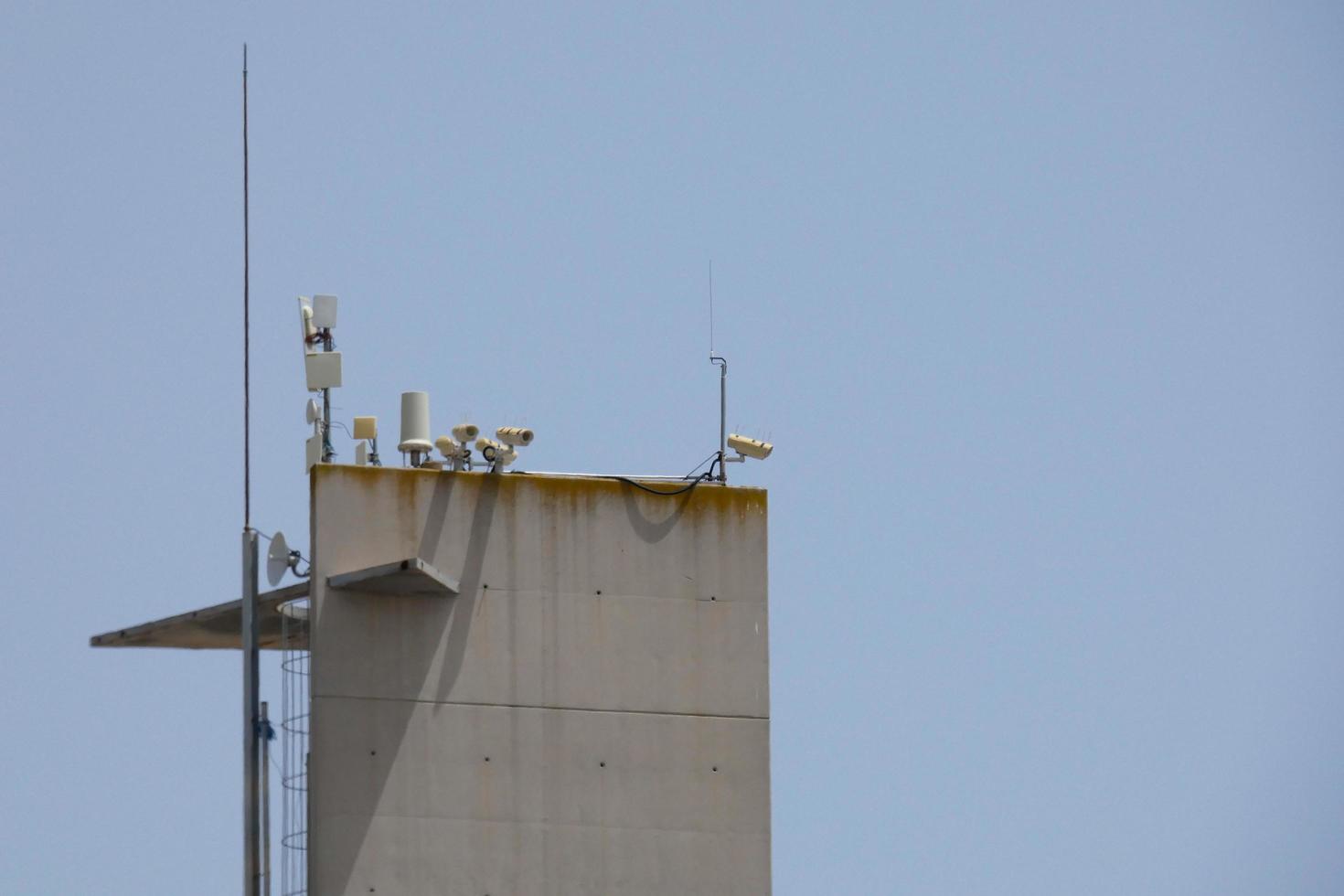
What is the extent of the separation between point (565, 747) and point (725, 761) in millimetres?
1931

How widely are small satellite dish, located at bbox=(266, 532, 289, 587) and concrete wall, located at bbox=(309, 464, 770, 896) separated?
2.52 ft

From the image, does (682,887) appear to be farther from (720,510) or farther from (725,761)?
(720,510)

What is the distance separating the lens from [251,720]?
32969 millimetres

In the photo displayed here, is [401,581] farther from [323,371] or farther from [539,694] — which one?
[323,371]

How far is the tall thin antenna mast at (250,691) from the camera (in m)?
32.5

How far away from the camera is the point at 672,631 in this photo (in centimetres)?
3362

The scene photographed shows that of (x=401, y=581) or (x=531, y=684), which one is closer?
(x=401, y=581)

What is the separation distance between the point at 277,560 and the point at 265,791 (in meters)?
2.68

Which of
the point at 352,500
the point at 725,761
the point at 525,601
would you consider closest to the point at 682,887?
the point at 725,761

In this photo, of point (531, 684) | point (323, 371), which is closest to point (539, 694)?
point (531, 684)

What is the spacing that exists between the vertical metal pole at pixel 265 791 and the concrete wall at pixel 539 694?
912 millimetres

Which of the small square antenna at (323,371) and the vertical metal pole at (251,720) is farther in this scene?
the small square antenna at (323,371)

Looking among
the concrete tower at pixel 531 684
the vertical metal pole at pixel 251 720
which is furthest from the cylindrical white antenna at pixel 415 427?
the vertical metal pole at pixel 251 720

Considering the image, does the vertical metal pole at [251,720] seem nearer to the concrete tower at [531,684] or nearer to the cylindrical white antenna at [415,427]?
the concrete tower at [531,684]
